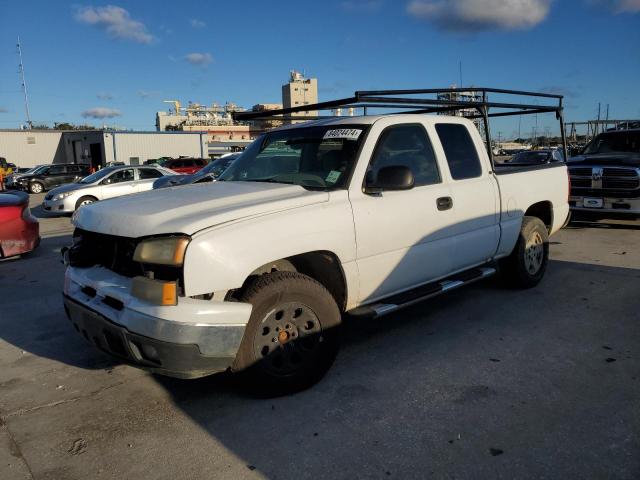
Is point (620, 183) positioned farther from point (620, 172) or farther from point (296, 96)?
point (296, 96)

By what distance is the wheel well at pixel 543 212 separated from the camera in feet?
19.6

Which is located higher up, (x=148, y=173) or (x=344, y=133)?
(x=344, y=133)

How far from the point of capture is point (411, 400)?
3.37m

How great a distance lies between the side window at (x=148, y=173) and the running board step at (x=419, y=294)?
43.4ft

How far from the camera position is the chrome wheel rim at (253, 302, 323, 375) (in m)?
3.25

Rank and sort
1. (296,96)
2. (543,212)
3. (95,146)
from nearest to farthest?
(543,212), (296,96), (95,146)

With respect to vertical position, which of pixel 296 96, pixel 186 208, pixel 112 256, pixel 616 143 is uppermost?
pixel 296 96

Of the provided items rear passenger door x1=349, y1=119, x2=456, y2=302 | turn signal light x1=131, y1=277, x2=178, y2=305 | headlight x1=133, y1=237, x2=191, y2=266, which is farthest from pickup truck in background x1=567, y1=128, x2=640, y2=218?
turn signal light x1=131, y1=277, x2=178, y2=305

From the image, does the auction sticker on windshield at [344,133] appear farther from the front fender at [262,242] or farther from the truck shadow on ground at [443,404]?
the truck shadow on ground at [443,404]

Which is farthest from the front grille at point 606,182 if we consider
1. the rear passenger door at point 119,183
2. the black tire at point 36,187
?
the black tire at point 36,187

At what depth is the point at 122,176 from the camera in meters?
15.8

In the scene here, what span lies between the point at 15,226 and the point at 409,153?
6520mm

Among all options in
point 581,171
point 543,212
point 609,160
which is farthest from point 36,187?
point 543,212

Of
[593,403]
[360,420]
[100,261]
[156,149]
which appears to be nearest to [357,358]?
[360,420]
